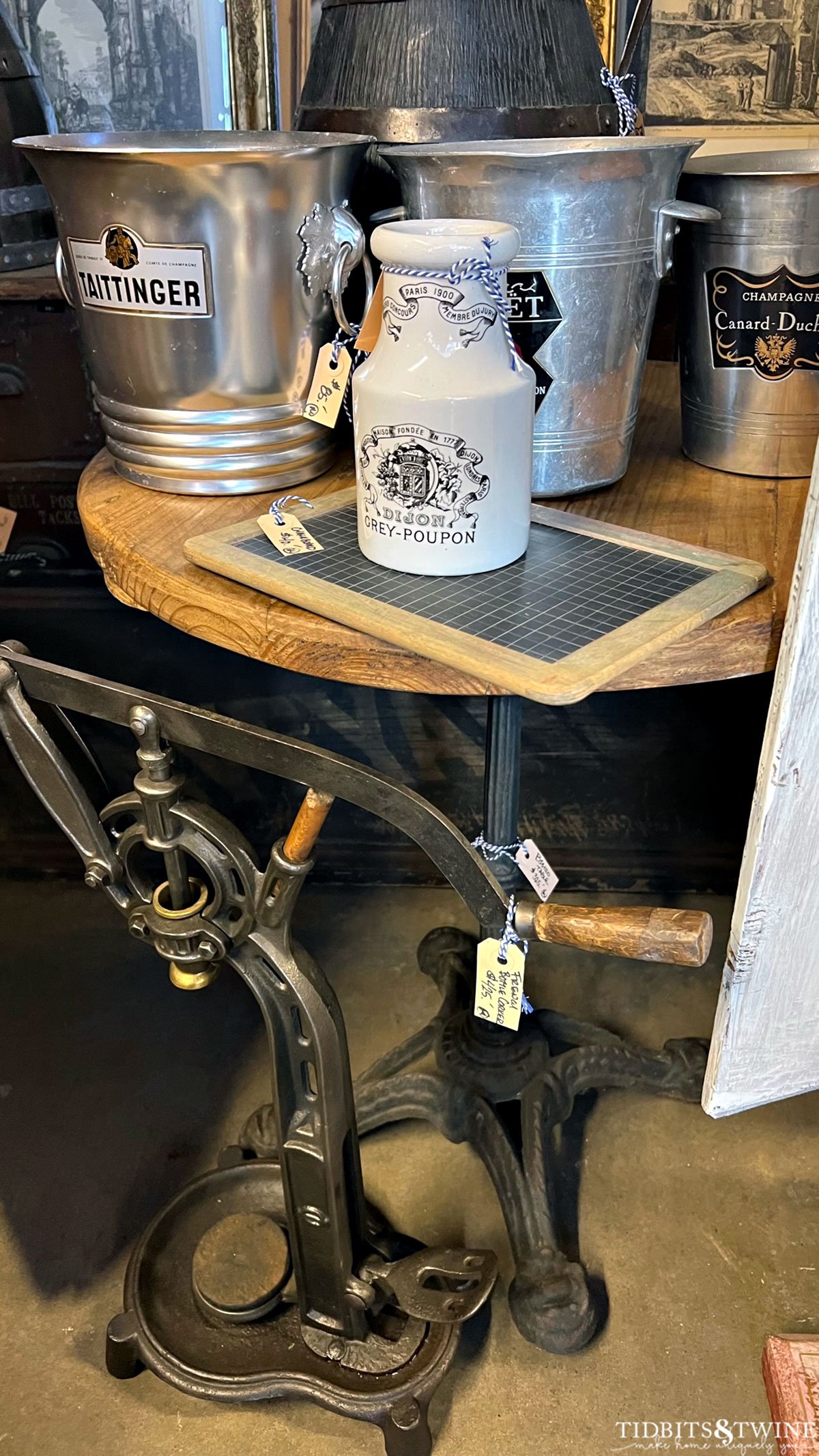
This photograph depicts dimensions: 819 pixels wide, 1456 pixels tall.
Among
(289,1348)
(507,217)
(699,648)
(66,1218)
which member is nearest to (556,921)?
(699,648)

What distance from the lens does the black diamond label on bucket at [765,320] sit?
0.76 m

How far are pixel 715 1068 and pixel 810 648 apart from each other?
0.39m

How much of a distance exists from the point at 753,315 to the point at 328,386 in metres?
0.31

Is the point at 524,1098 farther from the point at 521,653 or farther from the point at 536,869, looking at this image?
the point at 521,653

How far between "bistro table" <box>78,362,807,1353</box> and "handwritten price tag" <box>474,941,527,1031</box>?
182 mm

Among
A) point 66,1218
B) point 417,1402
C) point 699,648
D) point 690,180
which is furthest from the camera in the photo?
point 66,1218

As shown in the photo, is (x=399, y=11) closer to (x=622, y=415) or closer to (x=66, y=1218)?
(x=622, y=415)

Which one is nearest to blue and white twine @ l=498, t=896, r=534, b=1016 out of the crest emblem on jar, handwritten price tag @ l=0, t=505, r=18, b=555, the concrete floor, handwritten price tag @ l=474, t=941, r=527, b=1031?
handwritten price tag @ l=474, t=941, r=527, b=1031

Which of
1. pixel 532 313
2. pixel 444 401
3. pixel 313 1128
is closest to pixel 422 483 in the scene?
pixel 444 401

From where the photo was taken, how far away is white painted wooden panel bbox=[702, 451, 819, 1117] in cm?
65

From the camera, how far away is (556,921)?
69 cm

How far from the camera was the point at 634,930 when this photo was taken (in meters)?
0.66

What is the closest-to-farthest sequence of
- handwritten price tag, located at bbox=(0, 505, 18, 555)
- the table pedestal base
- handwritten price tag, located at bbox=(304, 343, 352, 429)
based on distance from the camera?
handwritten price tag, located at bbox=(304, 343, 352, 429), the table pedestal base, handwritten price tag, located at bbox=(0, 505, 18, 555)

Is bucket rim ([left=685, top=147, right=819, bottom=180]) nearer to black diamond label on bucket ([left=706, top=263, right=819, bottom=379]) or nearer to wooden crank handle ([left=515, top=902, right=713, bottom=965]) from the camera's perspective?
black diamond label on bucket ([left=706, top=263, right=819, bottom=379])
